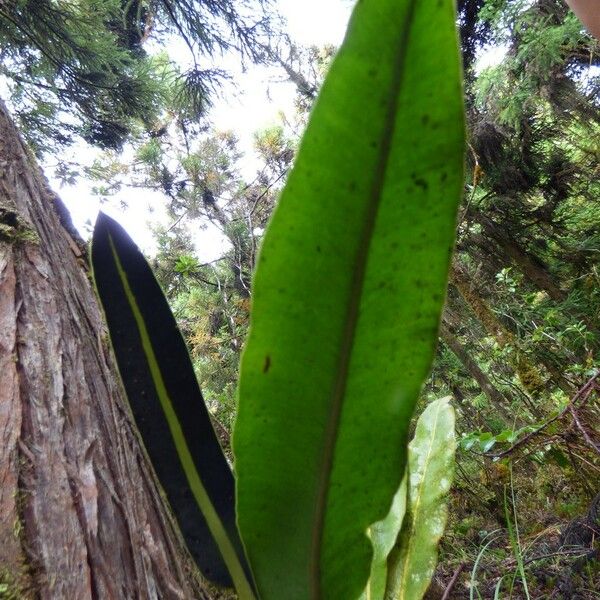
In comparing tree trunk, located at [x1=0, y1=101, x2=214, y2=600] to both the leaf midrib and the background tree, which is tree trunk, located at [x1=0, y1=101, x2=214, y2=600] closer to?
the background tree

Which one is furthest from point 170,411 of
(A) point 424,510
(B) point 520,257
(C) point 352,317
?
(B) point 520,257

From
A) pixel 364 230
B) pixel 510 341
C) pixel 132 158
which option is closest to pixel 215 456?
pixel 364 230

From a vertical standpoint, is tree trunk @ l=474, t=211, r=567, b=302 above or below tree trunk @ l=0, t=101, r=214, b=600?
above

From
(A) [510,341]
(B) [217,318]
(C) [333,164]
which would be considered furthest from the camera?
(B) [217,318]

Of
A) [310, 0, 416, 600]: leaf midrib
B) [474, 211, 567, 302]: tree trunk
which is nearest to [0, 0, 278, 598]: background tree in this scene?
[310, 0, 416, 600]: leaf midrib

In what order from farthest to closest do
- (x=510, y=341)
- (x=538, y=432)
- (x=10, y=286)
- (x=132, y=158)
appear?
(x=132, y=158), (x=510, y=341), (x=538, y=432), (x=10, y=286)

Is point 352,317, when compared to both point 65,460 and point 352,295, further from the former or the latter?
point 65,460

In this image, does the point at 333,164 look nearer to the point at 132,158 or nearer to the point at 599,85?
the point at 599,85

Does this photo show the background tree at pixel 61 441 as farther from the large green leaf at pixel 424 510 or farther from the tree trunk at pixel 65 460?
the large green leaf at pixel 424 510
